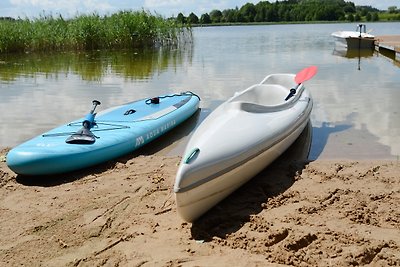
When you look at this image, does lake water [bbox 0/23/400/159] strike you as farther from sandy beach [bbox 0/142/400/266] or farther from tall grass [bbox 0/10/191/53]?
sandy beach [bbox 0/142/400/266]

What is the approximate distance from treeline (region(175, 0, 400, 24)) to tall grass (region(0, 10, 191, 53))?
34.6 m

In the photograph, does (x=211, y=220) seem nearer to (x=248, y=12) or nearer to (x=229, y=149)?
(x=229, y=149)

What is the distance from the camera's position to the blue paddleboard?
4.50 meters

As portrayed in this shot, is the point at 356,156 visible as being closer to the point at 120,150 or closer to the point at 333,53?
the point at 120,150

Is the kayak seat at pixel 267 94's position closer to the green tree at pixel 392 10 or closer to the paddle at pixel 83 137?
the paddle at pixel 83 137

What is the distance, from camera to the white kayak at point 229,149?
3.29 meters

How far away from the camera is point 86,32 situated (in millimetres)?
17953

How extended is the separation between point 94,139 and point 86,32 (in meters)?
13.9

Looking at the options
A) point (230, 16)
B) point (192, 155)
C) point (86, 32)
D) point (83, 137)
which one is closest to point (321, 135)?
point (83, 137)

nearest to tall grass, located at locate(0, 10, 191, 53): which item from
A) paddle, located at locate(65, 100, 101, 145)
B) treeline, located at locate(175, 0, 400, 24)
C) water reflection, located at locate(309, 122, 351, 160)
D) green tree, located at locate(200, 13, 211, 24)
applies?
paddle, located at locate(65, 100, 101, 145)

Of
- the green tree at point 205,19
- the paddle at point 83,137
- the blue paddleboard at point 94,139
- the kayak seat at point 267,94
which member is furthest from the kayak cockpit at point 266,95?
the green tree at point 205,19

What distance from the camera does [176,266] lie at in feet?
9.25

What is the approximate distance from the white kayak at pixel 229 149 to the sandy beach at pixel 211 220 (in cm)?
16

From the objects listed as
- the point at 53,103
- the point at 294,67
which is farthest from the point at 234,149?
the point at 294,67
